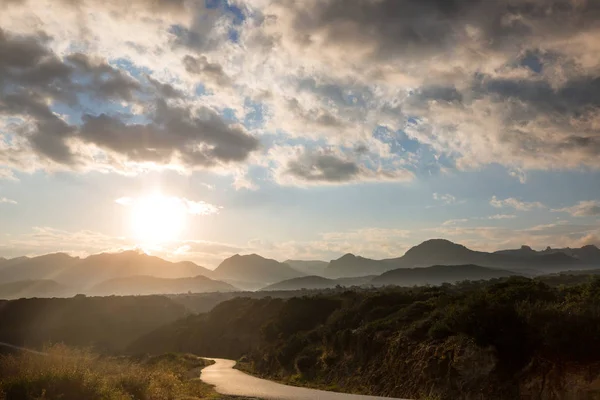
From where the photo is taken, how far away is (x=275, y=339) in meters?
64.8

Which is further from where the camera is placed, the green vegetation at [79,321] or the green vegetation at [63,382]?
the green vegetation at [79,321]

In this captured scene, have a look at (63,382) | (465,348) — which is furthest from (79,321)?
(465,348)

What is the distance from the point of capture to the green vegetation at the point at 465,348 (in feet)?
70.4

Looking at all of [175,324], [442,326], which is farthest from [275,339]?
[175,324]

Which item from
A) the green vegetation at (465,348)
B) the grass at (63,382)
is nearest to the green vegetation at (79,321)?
the green vegetation at (465,348)

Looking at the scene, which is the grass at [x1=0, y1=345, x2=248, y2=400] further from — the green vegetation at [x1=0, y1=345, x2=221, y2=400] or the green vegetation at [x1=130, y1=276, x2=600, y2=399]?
the green vegetation at [x1=130, y1=276, x2=600, y2=399]

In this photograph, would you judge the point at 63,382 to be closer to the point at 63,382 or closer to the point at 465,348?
A: the point at 63,382

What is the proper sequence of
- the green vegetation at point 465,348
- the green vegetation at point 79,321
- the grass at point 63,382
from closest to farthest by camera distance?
the grass at point 63,382, the green vegetation at point 465,348, the green vegetation at point 79,321

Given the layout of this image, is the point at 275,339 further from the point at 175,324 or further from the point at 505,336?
the point at 175,324

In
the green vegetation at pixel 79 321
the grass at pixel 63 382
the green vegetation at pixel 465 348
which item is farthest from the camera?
the green vegetation at pixel 79 321

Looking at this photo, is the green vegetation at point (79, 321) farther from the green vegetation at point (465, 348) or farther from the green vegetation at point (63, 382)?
the green vegetation at point (63, 382)

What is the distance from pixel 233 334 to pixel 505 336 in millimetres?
76048

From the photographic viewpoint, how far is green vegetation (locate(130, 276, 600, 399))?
21453 millimetres

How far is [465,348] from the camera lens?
26.2 metres
